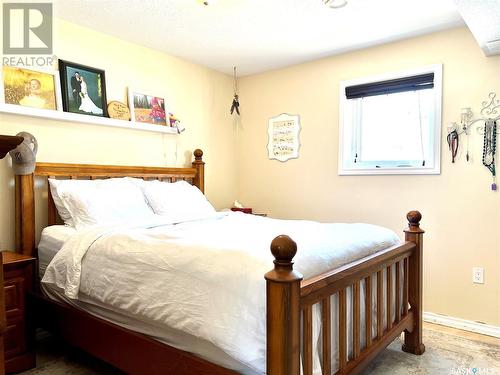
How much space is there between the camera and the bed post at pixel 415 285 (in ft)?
7.52

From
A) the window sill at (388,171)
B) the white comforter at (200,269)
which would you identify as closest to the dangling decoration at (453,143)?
the window sill at (388,171)

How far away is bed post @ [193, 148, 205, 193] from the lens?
360cm

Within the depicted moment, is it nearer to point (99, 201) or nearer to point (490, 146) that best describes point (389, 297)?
point (490, 146)

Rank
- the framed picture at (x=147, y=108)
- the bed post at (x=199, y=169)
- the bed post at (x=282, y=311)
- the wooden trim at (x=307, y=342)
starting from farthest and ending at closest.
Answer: the bed post at (x=199, y=169) → the framed picture at (x=147, y=108) → the wooden trim at (x=307, y=342) → the bed post at (x=282, y=311)

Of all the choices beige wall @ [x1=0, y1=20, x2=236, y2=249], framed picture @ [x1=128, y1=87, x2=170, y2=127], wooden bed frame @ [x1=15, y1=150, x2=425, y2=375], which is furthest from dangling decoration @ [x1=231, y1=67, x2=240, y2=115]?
wooden bed frame @ [x1=15, y1=150, x2=425, y2=375]

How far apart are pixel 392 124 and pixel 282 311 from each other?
8.24 ft

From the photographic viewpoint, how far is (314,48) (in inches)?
128

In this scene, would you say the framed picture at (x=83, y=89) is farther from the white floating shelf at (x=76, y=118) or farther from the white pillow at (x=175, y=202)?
the white pillow at (x=175, y=202)

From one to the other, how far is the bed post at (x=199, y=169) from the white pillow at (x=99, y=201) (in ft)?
2.94

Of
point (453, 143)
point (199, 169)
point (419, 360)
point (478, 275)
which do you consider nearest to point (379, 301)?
point (419, 360)

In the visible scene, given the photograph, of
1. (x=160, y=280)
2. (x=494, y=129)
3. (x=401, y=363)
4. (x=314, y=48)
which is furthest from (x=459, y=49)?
(x=160, y=280)

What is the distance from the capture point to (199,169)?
11.8 ft

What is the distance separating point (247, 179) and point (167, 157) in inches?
39.4

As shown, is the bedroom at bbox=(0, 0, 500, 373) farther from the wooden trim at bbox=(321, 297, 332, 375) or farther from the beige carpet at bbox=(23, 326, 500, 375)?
the wooden trim at bbox=(321, 297, 332, 375)
